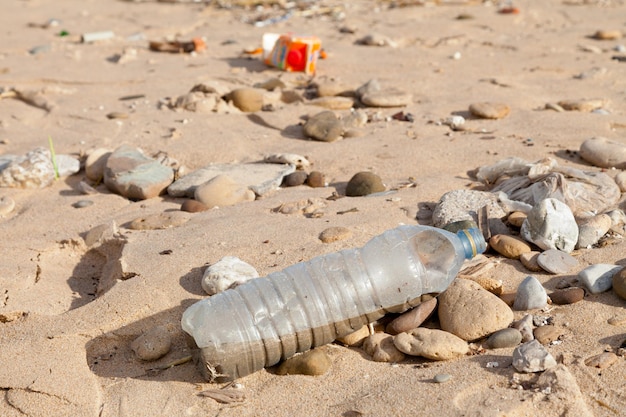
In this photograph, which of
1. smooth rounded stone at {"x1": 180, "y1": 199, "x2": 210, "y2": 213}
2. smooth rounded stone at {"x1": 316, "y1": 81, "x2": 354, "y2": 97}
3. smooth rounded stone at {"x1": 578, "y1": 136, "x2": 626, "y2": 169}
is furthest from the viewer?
smooth rounded stone at {"x1": 316, "y1": 81, "x2": 354, "y2": 97}

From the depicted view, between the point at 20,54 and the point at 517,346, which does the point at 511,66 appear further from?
the point at 20,54

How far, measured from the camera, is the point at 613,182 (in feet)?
11.2

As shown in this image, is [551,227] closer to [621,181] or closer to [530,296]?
[530,296]

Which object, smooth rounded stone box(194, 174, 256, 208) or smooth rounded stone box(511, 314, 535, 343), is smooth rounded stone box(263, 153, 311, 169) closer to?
smooth rounded stone box(194, 174, 256, 208)

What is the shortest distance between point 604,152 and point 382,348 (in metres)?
2.06

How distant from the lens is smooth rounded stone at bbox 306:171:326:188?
3.90 meters

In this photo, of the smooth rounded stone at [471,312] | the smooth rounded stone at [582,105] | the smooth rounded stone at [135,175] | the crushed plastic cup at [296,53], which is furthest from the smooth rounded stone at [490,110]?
the smooth rounded stone at [471,312]

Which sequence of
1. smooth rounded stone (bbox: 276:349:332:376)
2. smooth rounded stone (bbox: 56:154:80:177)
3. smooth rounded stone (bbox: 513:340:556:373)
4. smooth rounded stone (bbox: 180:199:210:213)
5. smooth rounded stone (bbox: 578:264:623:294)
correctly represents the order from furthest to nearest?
1. smooth rounded stone (bbox: 56:154:80:177)
2. smooth rounded stone (bbox: 180:199:210:213)
3. smooth rounded stone (bbox: 578:264:623:294)
4. smooth rounded stone (bbox: 276:349:332:376)
5. smooth rounded stone (bbox: 513:340:556:373)

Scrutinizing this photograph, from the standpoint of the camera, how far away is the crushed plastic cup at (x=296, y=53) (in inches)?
230

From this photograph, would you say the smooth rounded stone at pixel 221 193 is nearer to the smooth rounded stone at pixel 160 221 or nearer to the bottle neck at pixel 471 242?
the smooth rounded stone at pixel 160 221

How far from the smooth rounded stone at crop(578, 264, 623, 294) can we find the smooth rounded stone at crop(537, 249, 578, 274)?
0.10 m

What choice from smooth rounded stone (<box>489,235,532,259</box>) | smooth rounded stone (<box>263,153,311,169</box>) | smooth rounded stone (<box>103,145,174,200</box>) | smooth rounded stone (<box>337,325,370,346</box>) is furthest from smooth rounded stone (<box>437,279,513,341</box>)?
smooth rounded stone (<box>103,145,174,200</box>)

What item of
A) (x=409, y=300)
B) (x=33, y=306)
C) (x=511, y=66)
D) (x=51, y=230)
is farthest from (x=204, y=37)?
(x=409, y=300)

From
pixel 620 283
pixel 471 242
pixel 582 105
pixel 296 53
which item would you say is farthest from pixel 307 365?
pixel 296 53
